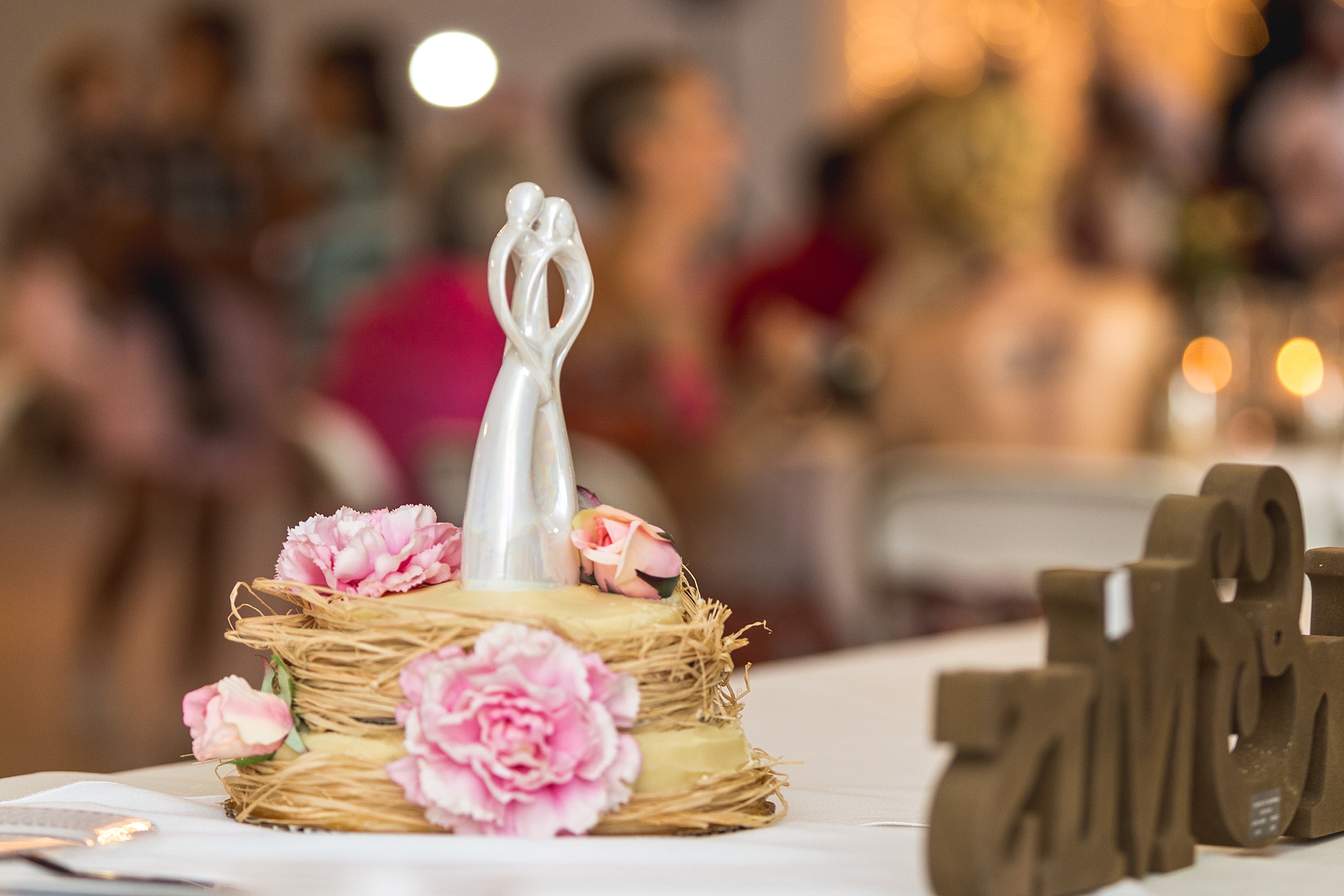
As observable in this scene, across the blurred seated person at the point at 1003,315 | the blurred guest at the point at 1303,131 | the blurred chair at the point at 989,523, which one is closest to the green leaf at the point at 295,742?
the blurred chair at the point at 989,523

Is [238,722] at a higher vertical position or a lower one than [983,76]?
lower

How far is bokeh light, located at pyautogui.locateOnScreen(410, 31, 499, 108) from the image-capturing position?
23.0 ft

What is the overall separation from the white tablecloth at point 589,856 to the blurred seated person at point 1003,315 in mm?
2101

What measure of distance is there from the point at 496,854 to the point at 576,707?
6cm

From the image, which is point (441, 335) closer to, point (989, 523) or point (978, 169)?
point (978, 169)

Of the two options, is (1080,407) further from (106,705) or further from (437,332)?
(106,705)

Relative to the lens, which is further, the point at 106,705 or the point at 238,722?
the point at 106,705

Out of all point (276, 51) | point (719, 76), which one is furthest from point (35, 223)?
point (719, 76)

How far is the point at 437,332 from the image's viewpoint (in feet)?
9.53

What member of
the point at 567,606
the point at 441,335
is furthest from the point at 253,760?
the point at 441,335

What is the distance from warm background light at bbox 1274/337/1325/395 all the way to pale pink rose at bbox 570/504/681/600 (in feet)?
7.64

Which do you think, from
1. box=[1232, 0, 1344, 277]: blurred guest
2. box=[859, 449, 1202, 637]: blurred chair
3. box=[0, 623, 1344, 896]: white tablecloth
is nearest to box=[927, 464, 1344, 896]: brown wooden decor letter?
box=[0, 623, 1344, 896]: white tablecloth

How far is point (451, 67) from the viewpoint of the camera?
7.22m

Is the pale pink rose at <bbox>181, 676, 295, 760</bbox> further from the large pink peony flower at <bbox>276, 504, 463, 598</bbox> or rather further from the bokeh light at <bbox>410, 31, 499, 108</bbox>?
the bokeh light at <bbox>410, 31, 499, 108</bbox>
